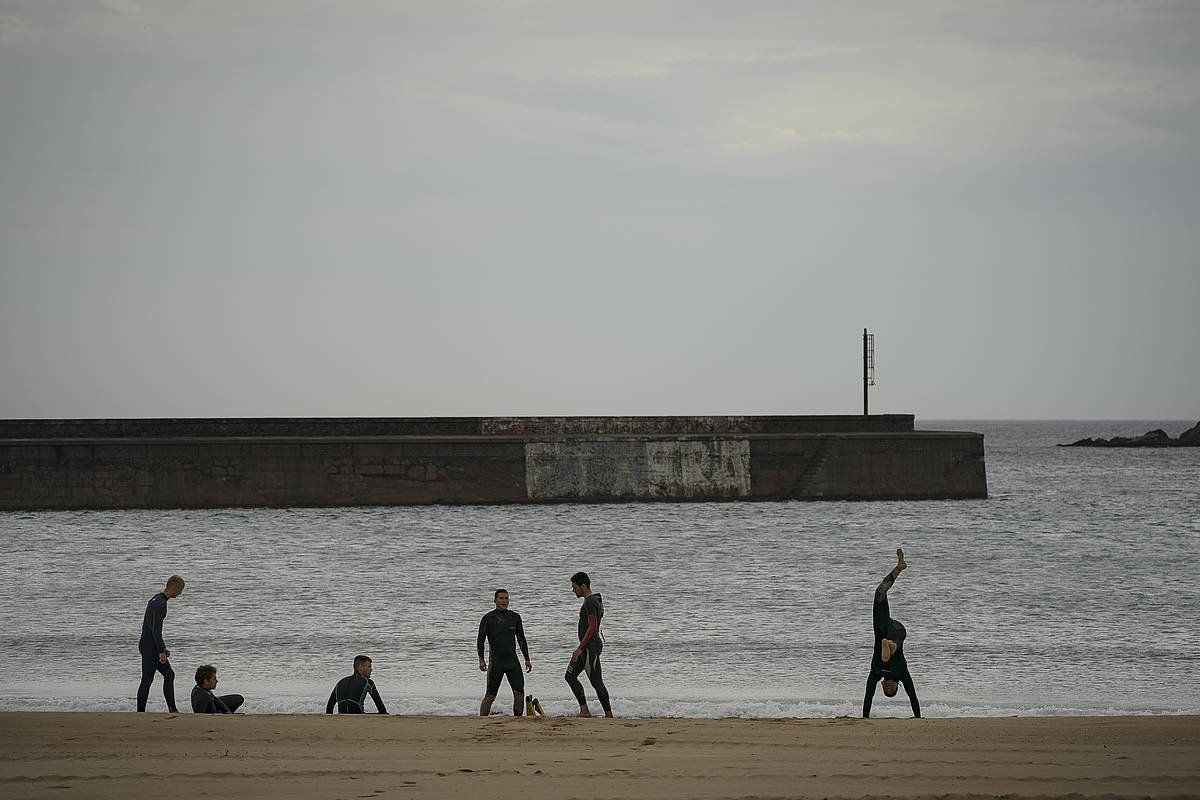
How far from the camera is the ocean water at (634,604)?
31.6 ft

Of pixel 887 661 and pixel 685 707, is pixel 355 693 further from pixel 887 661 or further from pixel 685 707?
A: pixel 887 661

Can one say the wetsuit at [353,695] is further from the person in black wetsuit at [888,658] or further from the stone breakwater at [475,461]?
the stone breakwater at [475,461]

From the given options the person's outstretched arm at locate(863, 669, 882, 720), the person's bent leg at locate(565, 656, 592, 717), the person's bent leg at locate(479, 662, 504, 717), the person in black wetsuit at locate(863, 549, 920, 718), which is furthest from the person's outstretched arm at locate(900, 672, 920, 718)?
the person's bent leg at locate(479, 662, 504, 717)

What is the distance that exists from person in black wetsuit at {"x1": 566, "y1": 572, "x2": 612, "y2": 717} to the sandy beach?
44cm

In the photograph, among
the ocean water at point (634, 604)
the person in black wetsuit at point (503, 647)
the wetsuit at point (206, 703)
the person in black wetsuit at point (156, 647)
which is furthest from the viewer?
the ocean water at point (634, 604)

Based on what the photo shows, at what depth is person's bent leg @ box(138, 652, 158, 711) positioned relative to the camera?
802cm

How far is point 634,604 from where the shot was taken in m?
15.3

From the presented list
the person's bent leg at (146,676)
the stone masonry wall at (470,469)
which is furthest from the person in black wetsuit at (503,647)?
the stone masonry wall at (470,469)

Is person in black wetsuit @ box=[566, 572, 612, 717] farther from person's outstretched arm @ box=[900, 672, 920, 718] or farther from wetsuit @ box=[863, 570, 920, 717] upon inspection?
person's outstretched arm @ box=[900, 672, 920, 718]

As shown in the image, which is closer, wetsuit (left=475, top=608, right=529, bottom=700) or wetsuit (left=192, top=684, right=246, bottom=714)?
wetsuit (left=192, top=684, right=246, bottom=714)

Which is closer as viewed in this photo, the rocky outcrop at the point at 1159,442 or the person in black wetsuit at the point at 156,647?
the person in black wetsuit at the point at 156,647

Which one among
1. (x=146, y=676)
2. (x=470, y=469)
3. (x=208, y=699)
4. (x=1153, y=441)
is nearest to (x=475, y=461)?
(x=470, y=469)

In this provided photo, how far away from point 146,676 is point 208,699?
73cm

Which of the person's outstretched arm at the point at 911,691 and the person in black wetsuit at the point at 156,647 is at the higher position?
the person in black wetsuit at the point at 156,647
